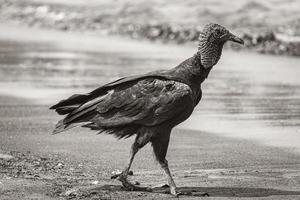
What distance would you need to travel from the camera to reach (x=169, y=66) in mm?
14891

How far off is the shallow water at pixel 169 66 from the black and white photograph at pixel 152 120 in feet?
0.06

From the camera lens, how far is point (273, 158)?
812 cm

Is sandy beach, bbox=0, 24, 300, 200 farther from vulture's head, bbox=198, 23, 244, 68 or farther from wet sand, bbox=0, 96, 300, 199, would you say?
vulture's head, bbox=198, 23, 244, 68

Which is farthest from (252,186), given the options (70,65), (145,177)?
(70,65)

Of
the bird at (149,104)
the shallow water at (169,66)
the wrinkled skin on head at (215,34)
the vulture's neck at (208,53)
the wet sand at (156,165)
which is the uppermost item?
the wrinkled skin on head at (215,34)

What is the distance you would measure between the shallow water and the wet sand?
0.61 m

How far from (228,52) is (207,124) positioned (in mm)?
8042

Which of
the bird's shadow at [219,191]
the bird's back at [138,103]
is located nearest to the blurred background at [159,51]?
the bird's shadow at [219,191]

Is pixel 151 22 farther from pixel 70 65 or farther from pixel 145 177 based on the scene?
pixel 145 177

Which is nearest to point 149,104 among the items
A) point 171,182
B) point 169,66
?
point 171,182

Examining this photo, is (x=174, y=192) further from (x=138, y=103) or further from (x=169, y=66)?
(x=169, y=66)

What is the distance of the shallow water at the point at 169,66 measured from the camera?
9.96 meters

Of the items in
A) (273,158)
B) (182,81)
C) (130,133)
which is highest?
(182,81)

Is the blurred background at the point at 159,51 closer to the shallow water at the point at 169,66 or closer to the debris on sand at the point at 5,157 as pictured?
the shallow water at the point at 169,66
